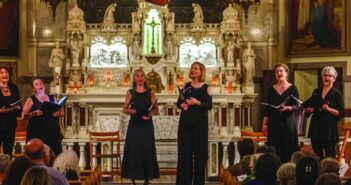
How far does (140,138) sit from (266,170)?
446cm

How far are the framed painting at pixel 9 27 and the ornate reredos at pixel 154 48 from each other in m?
1.70

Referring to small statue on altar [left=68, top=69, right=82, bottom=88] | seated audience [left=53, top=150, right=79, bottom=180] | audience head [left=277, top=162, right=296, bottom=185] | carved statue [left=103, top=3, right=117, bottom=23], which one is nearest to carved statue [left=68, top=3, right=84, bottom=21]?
carved statue [left=103, top=3, right=117, bottom=23]

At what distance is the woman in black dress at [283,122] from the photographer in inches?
408

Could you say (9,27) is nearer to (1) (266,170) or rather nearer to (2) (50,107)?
(2) (50,107)

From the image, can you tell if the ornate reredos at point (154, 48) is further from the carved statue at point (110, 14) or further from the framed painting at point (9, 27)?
the framed painting at point (9, 27)

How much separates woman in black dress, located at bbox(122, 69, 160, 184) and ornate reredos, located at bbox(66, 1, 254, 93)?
15.8 ft

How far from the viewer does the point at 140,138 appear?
36.9 feet

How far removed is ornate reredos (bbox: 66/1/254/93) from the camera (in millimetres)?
16234

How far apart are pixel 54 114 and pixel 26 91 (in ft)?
21.9

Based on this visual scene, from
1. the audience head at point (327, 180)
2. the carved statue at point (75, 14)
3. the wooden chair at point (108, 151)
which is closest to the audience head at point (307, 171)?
the audience head at point (327, 180)

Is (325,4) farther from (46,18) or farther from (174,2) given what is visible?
(46,18)

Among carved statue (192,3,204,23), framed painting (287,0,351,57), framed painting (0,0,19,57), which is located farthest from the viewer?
framed painting (0,0,19,57)

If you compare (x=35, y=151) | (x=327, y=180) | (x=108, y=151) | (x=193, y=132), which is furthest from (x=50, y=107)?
(x=327, y=180)

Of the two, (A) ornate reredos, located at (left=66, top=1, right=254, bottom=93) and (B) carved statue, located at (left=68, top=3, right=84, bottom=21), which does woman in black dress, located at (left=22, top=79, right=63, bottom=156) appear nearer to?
(A) ornate reredos, located at (left=66, top=1, right=254, bottom=93)
